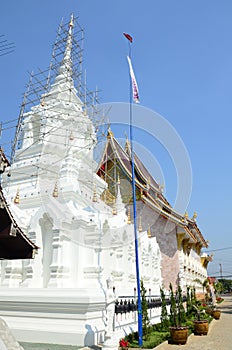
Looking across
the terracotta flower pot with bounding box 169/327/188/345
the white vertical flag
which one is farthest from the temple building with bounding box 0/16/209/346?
the white vertical flag

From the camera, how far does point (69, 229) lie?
35.2 feet

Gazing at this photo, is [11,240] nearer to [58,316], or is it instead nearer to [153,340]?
[58,316]

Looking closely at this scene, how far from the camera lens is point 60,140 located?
1560cm

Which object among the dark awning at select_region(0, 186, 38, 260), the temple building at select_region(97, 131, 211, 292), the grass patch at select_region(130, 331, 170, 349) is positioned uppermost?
the temple building at select_region(97, 131, 211, 292)

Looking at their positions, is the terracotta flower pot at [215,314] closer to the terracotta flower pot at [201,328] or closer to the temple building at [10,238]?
the terracotta flower pot at [201,328]

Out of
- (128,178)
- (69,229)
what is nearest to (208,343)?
(69,229)

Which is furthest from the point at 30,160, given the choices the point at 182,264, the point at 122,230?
the point at 182,264

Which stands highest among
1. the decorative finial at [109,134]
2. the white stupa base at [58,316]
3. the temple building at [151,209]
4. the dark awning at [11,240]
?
the decorative finial at [109,134]

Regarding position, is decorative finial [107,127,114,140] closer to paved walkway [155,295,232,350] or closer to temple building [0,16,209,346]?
temple building [0,16,209,346]

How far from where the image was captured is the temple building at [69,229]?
849 centimetres

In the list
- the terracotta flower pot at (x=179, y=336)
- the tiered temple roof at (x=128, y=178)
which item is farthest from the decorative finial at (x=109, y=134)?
the terracotta flower pot at (x=179, y=336)

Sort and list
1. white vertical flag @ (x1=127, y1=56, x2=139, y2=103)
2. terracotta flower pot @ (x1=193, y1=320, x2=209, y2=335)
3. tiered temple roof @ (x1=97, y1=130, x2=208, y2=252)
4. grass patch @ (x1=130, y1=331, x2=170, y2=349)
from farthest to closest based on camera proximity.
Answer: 1. tiered temple roof @ (x1=97, y1=130, x2=208, y2=252)
2. white vertical flag @ (x1=127, y1=56, x2=139, y2=103)
3. terracotta flower pot @ (x1=193, y1=320, x2=209, y2=335)
4. grass patch @ (x1=130, y1=331, x2=170, y2=349)

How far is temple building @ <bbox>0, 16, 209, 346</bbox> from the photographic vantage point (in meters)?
8.49

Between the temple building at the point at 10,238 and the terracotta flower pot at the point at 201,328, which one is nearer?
the temple building at the point at 10,238
